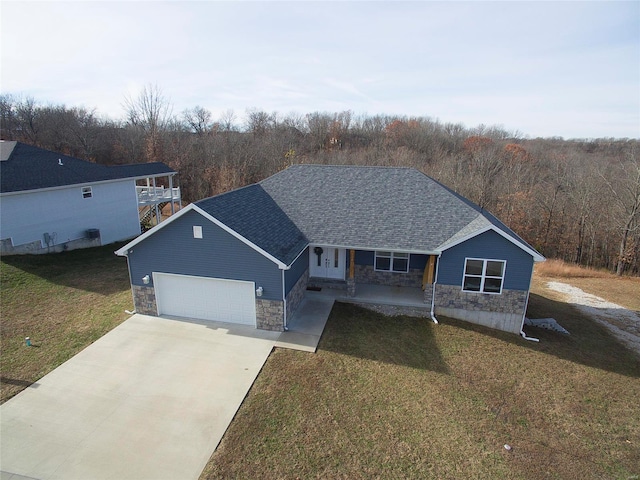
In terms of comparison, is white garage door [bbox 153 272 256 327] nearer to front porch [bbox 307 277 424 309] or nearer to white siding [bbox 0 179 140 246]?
front porch [bbox 307 277 424 309]

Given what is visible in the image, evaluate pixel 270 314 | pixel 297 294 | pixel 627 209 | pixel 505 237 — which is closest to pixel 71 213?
pixel 297 294

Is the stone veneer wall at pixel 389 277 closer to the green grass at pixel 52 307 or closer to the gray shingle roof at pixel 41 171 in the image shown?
the green grass at pixel 52 307

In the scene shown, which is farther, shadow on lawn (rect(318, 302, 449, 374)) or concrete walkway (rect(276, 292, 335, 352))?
concrete walkway (rect(276, 292, 335, 352))

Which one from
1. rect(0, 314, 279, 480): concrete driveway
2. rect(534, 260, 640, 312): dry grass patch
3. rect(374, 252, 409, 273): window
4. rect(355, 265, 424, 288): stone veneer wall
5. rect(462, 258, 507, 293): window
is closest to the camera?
rect(0, 314, 279, 480): concrete driveway

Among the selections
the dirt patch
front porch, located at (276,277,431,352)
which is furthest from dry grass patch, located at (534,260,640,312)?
front porch, located at (276,277,431,352)

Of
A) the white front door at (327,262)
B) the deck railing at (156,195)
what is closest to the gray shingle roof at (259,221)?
the white front door at (327,262)

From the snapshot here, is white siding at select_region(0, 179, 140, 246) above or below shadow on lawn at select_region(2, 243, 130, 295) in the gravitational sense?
above

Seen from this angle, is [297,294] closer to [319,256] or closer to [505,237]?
[319,256]
